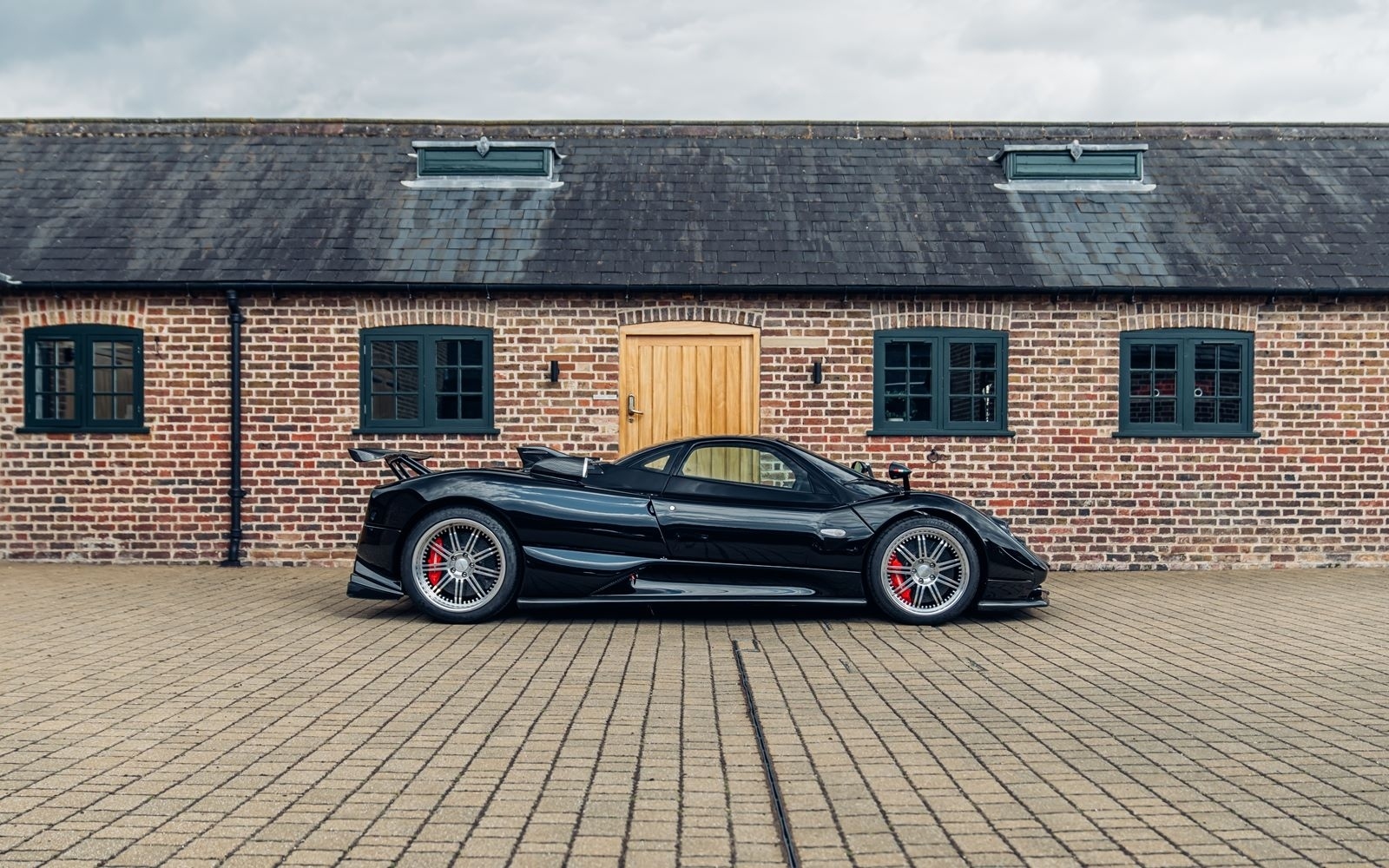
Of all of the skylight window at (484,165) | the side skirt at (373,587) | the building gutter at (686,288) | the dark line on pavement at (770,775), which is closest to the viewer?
the dark line on pavement at (770,775)

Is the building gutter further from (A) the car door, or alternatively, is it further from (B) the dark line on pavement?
(B) the dark line on pavement

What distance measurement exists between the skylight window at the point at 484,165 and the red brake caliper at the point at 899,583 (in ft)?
23.1

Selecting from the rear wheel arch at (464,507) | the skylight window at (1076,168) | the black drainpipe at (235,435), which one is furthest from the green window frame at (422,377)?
the skylight window at (1076,168)

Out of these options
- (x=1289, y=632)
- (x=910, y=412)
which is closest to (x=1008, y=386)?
(x=910, y=412)

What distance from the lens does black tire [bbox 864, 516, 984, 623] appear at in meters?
8.26

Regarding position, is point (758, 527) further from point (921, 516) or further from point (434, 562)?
point (434, 562)

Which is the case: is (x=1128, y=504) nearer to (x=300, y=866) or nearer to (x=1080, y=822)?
(x=1080, y=822)

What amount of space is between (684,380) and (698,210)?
6.70 feet

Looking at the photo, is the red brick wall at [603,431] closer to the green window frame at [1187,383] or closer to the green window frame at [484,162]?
the green window frame at [1187,383]

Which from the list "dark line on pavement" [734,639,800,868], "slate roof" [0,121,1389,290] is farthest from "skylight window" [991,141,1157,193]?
"dark line on pavement" [734,639,800,868]

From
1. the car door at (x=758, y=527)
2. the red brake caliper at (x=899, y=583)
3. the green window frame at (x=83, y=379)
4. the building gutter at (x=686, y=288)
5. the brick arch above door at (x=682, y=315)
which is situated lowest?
the red brake caliper at (x=899, y=583)

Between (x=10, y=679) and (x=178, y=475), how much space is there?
645 cm

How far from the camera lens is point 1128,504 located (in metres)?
12.3

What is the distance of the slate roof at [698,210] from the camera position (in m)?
12.3
